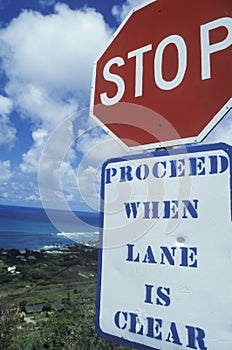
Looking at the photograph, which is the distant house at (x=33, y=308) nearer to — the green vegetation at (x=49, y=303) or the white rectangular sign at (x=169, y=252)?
the green vegetation at (x=49, y=303)

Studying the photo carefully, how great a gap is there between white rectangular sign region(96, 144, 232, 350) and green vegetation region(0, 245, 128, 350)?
76 centimetres

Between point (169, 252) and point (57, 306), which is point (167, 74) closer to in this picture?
point (169, 252)

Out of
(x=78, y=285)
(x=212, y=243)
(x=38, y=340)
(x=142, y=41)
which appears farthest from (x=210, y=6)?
(x=38, y=340)

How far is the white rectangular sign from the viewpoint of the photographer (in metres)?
0.60

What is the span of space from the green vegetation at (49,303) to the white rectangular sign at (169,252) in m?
0.76

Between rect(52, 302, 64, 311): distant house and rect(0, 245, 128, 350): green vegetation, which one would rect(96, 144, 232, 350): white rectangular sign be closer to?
rect(0, 245, 128, 350): green vegetation

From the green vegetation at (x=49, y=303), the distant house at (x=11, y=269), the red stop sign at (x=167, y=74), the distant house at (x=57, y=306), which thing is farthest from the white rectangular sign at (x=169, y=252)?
the distant house at (x=11, y=269)

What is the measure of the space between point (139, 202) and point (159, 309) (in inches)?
10.2

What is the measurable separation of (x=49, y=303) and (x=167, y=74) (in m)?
1.72

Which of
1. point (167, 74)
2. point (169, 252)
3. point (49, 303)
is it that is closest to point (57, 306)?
point (49, 303)

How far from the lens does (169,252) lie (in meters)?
0.67

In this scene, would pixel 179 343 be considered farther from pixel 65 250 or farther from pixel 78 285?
pixel 78 285

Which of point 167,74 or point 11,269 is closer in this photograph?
point 167,74

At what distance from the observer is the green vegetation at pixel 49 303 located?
62.3 inches
